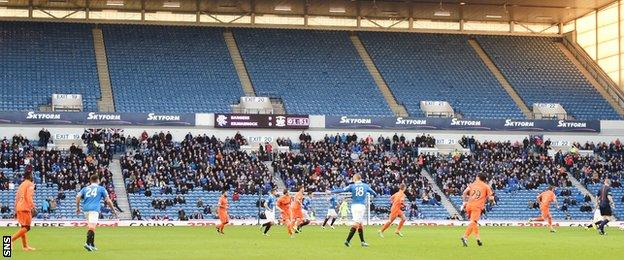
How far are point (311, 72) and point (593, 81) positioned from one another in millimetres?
22335

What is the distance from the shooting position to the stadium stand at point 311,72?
2520 inches

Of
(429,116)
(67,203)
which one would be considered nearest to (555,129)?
(429,116)

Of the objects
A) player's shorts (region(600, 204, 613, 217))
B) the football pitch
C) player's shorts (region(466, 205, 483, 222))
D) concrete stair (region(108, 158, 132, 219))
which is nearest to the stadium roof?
concrete stair (region(108, 158, 132, 219))

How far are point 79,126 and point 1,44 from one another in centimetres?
1120

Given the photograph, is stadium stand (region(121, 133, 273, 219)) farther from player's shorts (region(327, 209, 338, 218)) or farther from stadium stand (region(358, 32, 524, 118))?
stadium stand (region(358, 32, 524, 118))

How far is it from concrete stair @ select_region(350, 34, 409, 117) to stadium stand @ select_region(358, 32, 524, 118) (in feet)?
1.12

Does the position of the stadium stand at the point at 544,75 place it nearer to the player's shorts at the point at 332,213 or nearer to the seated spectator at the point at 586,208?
the seated spectator at the point at 586,208

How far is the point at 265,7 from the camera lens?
7075 cm

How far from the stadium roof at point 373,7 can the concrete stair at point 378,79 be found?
279 centimetres

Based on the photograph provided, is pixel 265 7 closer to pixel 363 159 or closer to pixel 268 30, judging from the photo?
pixel 268 30

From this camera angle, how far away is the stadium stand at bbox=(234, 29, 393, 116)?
6400 centimetres

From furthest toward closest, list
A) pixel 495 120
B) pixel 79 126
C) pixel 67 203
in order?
pixel 495 120 → pixel 79 126 → pixel 67 203

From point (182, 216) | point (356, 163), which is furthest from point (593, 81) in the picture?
point (182, 216)

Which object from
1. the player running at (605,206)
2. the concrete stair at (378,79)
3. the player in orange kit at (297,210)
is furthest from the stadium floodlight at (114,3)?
the player running at (605,206)
